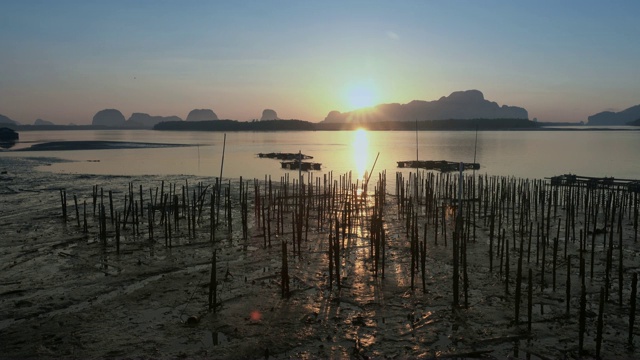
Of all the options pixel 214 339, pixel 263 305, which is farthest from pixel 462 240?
pixel 214 339

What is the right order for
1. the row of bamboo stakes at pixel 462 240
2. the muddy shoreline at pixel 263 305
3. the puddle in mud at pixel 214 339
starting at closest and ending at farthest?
the muddy shoreline at pixel 263 305
the puddle in mud at pixel 214 339
the row of bamboo stakes at pixel 462 240

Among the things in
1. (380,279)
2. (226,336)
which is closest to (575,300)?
(380,279)

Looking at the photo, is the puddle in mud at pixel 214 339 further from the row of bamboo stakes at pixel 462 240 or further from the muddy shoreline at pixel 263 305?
the row of bamboo stakes at pixel 462 240

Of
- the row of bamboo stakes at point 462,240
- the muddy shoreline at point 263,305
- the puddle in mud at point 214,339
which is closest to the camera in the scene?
the muddy shoreline at point 263,305

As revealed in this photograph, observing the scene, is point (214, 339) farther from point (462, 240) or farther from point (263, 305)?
point (462, 240)

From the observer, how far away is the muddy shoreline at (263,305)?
7793 mm

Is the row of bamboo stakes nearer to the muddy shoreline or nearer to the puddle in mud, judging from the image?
the muddy shoreline

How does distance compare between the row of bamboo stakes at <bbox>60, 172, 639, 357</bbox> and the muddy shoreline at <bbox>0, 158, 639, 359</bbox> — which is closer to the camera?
the muddy shoreline at <bbox>0, 158, 639, 359</bbox>

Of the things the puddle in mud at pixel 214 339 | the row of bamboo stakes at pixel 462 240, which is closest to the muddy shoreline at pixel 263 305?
the puddle in mud at pixel 214 339

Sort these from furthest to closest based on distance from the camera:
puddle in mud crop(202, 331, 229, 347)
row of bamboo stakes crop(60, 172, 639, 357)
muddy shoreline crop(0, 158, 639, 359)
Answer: row of bamboo stakes crop(60, 172, 639, 357) < puddle in mud crop(202, 331, 229, 347) < muddy shoreline crop(0, 158, 639, 359)

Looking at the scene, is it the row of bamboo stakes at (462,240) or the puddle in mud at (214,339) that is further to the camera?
the row of bamboo stakes at (462,240)

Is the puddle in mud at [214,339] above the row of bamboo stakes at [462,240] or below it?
below

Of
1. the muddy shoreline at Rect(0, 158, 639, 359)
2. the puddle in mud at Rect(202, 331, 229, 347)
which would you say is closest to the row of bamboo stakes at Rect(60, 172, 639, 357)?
the muddy shoreline at Rect(0, 158, 639, 359)

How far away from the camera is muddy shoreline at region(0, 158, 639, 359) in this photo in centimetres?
779
